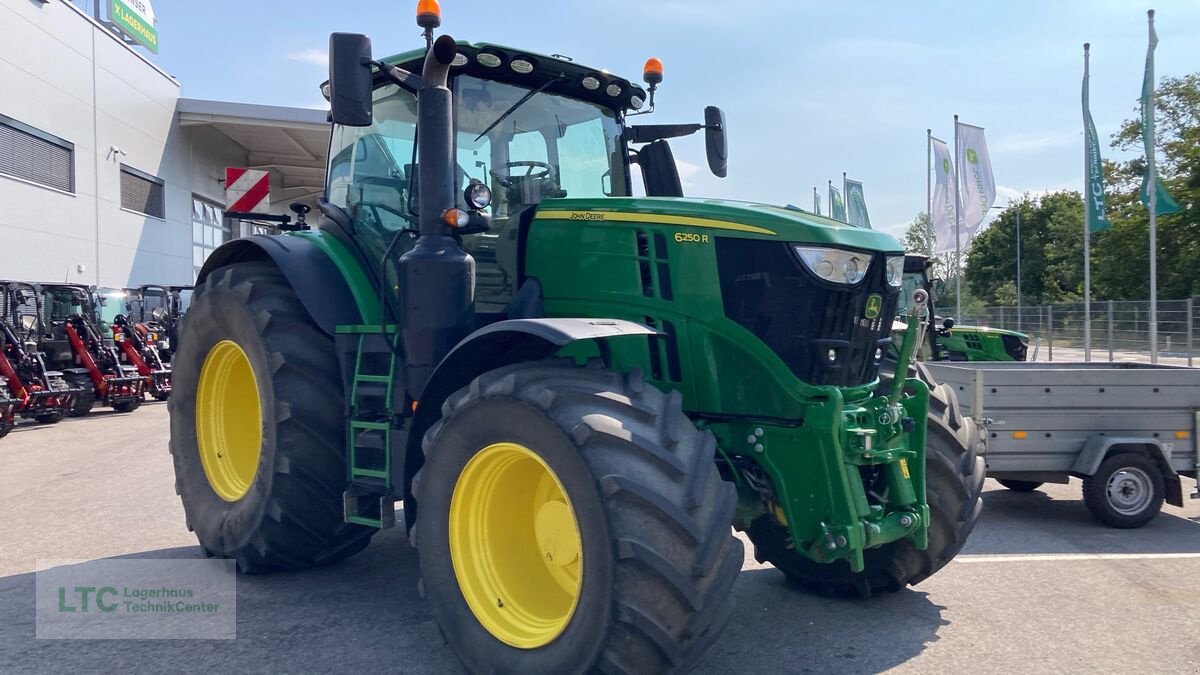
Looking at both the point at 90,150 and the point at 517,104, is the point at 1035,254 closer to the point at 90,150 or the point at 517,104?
Answer: the point at 90,150

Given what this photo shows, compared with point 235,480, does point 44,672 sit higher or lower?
lower

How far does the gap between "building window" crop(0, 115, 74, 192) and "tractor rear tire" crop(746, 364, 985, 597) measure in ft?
55.4

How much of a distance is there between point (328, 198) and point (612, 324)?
262cm

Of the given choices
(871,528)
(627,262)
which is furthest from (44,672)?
(871,528)

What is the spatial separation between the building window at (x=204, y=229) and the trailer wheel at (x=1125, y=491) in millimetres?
23033

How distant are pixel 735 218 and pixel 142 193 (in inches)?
869

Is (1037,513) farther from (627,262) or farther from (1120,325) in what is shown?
(1120,325)

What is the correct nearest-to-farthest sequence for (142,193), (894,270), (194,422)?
(894,270) → (194,422) → (142,193)

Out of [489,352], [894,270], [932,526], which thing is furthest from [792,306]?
[932,526]

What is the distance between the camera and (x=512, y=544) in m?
3.81

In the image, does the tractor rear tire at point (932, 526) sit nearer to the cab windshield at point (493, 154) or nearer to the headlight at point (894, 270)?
the headlight at point (894, 270)

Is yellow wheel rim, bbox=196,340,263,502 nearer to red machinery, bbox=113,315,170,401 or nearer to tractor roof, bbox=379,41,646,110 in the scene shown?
tractor roof, bbox=379,41,646,110

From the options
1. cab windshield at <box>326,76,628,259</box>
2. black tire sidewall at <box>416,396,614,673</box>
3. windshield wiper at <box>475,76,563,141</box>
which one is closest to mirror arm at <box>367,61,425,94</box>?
cab windshield at <box>326,76,628,259</box>

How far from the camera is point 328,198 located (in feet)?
18.0
